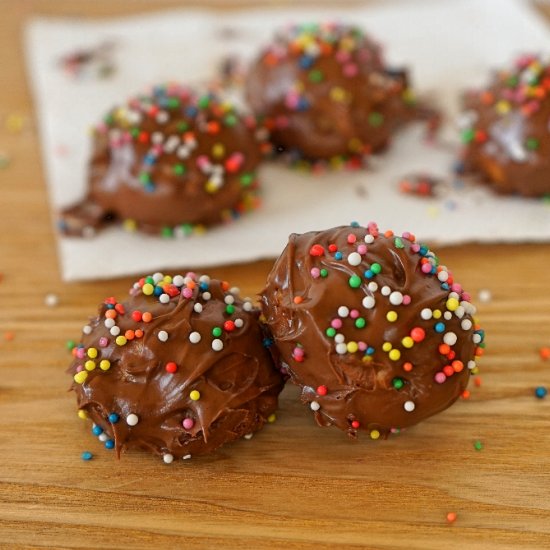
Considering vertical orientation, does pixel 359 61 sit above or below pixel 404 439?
above

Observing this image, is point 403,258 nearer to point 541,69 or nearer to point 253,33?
point 541,69

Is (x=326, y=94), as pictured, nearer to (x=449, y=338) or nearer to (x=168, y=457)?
(x=449, y=338)

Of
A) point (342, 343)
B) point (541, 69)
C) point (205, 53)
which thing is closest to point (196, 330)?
point (342, 343)

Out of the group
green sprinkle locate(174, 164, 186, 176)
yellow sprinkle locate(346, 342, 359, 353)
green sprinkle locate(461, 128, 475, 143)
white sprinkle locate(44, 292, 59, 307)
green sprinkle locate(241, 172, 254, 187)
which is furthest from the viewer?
green sprinkle locate(461, 128, 475, 143)

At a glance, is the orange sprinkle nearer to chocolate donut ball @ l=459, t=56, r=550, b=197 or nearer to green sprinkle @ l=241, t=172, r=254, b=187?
green sprinkle @ l=241, t=172, r=254, b=187

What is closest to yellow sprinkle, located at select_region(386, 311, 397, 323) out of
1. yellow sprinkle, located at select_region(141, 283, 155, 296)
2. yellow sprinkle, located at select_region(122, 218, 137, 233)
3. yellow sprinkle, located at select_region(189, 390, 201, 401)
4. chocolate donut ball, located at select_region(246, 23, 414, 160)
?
yellow sprinkle, located at select_region(189, 390, 201, 401)

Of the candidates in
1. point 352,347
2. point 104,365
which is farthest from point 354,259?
point 104,365
